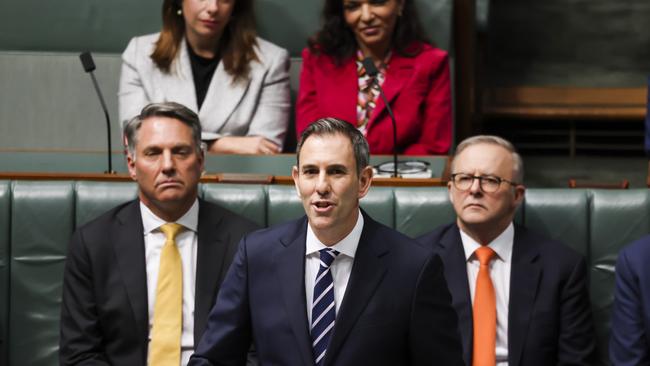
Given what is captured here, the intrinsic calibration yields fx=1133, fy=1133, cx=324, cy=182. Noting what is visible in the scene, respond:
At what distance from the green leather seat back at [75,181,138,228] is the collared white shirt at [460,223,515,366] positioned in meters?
0.74

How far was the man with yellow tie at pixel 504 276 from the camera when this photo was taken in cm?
231

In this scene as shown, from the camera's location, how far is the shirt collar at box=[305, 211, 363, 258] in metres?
1.91

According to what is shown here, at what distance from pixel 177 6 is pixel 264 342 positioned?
5.78 feet

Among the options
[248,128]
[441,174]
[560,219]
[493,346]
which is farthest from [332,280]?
[248,128]

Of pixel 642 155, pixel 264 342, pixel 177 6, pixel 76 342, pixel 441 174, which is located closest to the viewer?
pixel 264 342

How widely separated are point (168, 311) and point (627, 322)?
91 cm

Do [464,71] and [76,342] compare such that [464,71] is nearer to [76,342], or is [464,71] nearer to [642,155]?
[642,155]

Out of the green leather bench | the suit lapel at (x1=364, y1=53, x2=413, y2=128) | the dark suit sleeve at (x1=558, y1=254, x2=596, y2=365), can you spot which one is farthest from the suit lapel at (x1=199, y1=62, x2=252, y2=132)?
the dark suit sleeve at (x1=558, y1=254, x2=596, y2=365)

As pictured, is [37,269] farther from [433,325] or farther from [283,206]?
[433,325]

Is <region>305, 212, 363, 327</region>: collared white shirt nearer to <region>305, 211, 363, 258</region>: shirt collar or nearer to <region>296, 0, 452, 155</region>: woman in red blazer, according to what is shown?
<region>305, 211, 363, 258</region>: shirt collar

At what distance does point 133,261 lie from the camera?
Answer: 7.57ft

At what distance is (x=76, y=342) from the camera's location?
2234 millimetres

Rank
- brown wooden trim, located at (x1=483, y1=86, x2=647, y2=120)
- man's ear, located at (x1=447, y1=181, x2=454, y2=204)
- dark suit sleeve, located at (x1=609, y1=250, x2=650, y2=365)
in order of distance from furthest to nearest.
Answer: brown wooden trim, located at (x1=483, y1=86, x2=647, y2=120) < man's ear, located at (x1=447, y1=181, x2=454, y2=204) < dark suit sleeve, located at (x1=609, y1=250, x2=650, y2=365)

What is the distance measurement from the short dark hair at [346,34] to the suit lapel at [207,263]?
113cm
